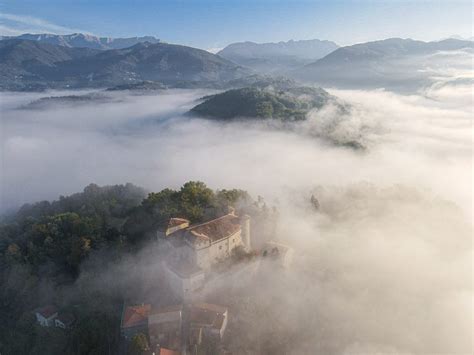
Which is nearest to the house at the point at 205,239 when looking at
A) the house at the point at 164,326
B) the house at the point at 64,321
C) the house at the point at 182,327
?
the house at the point at 182,327

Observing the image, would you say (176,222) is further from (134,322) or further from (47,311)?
(47,311)

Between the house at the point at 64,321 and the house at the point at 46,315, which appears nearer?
the house at the point at 64,321

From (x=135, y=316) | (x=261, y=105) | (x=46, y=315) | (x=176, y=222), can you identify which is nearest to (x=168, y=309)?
(x=135, y=316)

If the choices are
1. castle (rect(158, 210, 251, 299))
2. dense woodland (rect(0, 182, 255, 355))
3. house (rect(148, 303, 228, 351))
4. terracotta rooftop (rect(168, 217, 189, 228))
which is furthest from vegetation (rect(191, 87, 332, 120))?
house (rect(148, 303, 228, 351))

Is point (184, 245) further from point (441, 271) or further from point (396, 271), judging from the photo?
point (441, 271)

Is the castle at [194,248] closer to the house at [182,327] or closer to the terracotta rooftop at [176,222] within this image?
the terracotta rooftop at [176,222]

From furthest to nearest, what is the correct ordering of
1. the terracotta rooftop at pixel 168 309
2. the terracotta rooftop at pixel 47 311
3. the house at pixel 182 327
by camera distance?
the terracotta rooftop at pixel 47 311 < the terracotta rooftop at pixel 168 309 < the house at pixel 182 327
